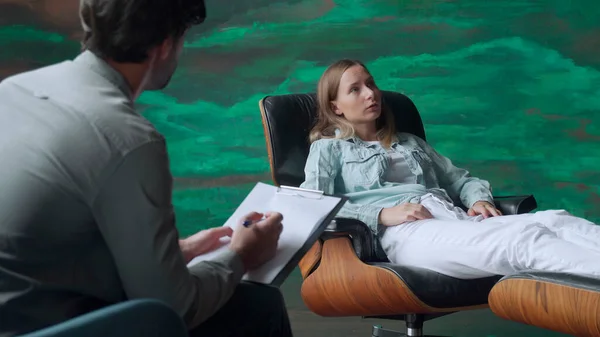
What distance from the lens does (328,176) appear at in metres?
2.33

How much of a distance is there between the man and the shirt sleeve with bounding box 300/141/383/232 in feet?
3.78

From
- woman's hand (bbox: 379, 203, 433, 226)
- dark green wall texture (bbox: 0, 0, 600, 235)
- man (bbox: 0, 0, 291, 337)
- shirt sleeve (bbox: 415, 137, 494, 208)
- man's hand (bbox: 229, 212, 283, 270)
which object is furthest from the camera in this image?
dark green wall texture (bbox: 0, 0, 600, 235)

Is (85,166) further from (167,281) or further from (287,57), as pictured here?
(287,57)

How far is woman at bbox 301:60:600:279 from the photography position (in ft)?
5.90

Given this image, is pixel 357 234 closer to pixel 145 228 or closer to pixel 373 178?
pixel 373 178

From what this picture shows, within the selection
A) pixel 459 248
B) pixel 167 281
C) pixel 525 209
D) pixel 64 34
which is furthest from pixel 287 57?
pixel 167 281

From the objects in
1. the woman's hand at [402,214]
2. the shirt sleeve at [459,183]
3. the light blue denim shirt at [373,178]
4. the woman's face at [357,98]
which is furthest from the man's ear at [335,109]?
the woman's hand at [402,214]

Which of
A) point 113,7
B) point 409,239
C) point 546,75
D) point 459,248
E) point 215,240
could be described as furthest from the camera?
point 546,75

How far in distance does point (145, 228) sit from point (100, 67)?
0.96 ft

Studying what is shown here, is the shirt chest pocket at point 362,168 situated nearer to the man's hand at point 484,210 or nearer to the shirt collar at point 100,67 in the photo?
the man's hand at point 484,210

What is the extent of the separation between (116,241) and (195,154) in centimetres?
255

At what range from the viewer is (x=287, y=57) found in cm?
346

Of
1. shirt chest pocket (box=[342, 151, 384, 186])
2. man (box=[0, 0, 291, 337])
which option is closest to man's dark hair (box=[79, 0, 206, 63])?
man (box=[0, 0, 291, 337])

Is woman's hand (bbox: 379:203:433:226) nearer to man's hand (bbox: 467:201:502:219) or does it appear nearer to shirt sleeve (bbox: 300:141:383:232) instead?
shirt sleeve (bbox: 300:141:383:232)
